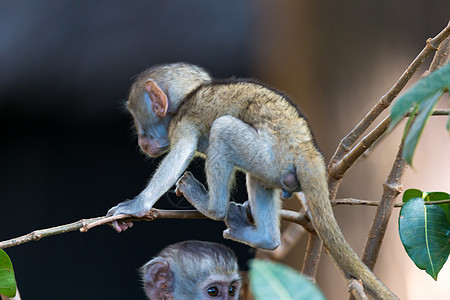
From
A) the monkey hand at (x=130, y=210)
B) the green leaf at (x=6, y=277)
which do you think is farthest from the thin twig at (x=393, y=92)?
the green leaf at (x=6, y=277)

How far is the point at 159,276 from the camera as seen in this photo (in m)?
2.95

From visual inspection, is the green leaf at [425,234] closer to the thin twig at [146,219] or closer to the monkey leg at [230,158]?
the thin twig at [146,219]

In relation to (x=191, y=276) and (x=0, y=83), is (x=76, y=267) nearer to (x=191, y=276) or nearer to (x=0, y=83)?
(x=0, y=83)

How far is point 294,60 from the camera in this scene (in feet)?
15.5

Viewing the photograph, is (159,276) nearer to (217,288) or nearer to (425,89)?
(217,288)

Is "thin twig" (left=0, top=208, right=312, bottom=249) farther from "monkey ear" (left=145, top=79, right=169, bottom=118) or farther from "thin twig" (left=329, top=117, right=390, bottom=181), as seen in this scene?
"monkey ear" (left=145, top=79, right=169, bottom=118)

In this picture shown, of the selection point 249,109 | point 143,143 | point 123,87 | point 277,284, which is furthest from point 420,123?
point 123,87

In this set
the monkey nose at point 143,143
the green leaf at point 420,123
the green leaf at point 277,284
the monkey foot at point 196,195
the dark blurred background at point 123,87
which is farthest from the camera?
the dark blurred background at point 123,87

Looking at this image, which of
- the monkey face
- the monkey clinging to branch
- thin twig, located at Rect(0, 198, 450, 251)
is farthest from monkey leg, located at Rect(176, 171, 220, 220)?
the monkey face

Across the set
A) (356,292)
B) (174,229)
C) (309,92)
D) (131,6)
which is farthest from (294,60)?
(356,292)

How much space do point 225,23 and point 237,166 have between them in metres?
2.59

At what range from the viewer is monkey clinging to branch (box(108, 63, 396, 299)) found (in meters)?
2.43

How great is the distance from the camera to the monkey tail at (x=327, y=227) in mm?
1958

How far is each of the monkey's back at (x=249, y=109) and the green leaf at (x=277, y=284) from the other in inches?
65.0
